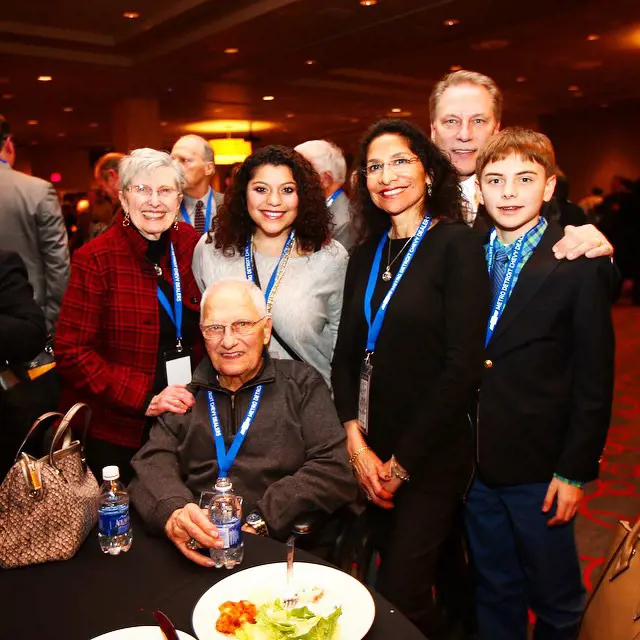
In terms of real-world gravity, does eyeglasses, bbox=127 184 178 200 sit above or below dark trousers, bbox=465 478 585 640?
above

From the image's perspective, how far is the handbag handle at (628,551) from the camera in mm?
1471

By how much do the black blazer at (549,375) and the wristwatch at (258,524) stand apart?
687 millimetres

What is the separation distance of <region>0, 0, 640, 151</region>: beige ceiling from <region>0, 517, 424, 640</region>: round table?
20.2ft

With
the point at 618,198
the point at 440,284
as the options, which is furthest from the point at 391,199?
the point at 618,198

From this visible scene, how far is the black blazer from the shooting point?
183cm

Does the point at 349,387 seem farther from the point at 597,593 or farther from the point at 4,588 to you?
the point at 4,588

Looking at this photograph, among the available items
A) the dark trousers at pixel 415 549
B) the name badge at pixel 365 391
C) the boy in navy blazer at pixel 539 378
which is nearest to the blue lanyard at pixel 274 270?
the name badge at pixel 365 391

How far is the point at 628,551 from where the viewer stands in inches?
58.2

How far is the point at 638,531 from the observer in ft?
4.80

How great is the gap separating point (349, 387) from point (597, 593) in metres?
0.95

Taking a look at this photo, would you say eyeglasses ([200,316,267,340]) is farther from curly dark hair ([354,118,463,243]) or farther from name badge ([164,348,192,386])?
curly dark hair ([354,118,463,243])

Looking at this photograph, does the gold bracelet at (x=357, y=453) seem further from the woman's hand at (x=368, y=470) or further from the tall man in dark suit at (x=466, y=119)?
the tall man in dark suit at (x=466, y=119)

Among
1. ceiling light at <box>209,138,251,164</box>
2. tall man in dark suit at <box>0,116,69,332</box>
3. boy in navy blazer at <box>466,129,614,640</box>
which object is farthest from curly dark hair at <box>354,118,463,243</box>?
ceiling light at <box>209,138,251,164</box>

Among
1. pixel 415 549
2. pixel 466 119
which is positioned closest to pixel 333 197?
pixel 466 119
